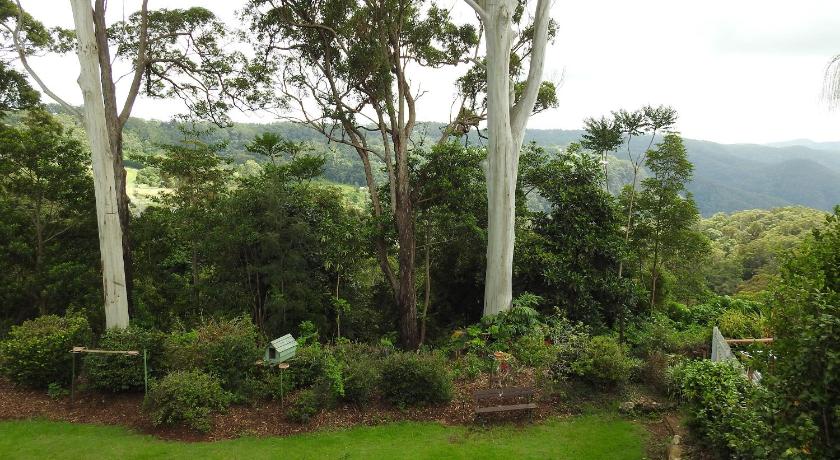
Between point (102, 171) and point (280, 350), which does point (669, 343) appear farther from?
point (102, 171)

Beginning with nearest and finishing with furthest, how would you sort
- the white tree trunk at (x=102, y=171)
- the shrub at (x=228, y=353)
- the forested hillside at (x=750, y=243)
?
1. the shrub at (x=228, y=353)
2. the white tree trunk at (x=102, y=171)
3. the forested hillside at (x=750, y=243)

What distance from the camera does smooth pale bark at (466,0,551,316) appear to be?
9.38m

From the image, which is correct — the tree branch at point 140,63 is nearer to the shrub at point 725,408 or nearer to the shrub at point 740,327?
the shrub at point 725,408

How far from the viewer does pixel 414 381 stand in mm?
7020

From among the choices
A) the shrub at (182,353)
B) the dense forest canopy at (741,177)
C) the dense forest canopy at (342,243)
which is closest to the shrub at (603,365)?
the dense forest canopy at (342,243)

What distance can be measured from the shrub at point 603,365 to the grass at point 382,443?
676 millimetres

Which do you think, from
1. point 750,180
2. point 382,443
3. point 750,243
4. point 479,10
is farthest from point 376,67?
point 750,180

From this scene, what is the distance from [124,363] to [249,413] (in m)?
2.29

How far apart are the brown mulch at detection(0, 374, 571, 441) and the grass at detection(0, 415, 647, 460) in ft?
0.60

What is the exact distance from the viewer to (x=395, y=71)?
10945 millimetres

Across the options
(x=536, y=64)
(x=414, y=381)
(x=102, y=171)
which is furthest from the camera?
(x=536, y=64)

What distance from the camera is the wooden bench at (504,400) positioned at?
6.48m

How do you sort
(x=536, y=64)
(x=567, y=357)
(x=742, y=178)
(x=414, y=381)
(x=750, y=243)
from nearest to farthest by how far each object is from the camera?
(x=414, y=381) < (x=567, y=357) < (x=536, y=64) < (x=750, y=243) < (x=742, y=178)

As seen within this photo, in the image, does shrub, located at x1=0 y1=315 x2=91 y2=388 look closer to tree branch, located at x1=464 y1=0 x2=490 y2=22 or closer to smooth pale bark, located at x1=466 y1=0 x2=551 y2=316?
smooth pale bark, located at x1=466 y1=0 x2=551 y2=316
